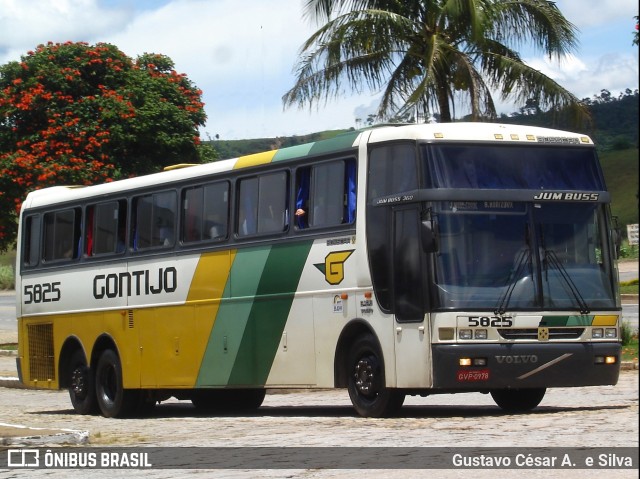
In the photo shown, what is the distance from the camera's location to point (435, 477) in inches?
372

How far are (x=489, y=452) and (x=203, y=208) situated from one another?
8.51 metres

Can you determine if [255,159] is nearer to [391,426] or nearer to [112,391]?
[112,391]

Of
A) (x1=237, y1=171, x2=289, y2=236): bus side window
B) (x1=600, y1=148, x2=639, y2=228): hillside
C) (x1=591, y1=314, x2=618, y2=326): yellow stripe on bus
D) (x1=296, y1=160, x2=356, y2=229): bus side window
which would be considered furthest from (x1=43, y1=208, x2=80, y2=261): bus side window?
(x1=600, y1=148, x2=639, y2=228): hillside

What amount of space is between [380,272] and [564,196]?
7.32 feet

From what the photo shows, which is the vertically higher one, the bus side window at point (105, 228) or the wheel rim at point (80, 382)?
the bus side window at point (105, 228)

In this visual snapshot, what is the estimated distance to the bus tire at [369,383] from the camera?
15.0m

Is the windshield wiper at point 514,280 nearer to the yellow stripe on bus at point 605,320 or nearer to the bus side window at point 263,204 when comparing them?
the yellow stripe on bus at point 605,320

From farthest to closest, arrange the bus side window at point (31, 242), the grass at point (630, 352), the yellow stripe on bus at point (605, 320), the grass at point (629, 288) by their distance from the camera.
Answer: the grass at point (629, 288) → the grass at point (630, 352) → the bus side window at point (31, 242) → the yellow stripe on bus at point (605, 320)

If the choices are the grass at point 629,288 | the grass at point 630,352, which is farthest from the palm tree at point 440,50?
the grass at point 629,288

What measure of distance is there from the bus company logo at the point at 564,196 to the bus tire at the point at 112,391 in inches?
292

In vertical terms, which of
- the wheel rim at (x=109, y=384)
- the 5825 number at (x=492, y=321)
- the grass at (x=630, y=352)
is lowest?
the wheel rim at (x=109, y=384)

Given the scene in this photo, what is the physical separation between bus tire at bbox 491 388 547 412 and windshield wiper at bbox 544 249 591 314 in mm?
1330

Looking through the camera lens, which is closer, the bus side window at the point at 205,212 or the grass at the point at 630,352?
the bus side window at the point at 205,212

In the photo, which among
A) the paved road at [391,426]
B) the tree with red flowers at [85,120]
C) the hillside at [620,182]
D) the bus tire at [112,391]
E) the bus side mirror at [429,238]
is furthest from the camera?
the hillside at [620,182]
